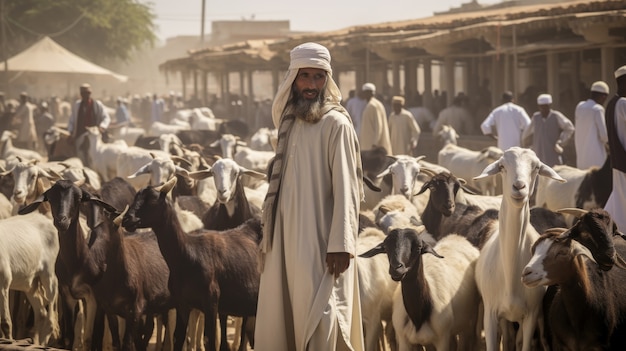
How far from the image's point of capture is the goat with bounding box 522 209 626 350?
514 cm

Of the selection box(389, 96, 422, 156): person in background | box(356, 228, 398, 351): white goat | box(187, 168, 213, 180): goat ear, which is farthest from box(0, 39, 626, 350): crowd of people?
box(389, 96, 422, 156): person in background

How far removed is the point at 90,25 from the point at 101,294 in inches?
1831

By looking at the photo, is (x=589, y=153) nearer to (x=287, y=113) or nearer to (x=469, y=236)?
(x=469, y=236)

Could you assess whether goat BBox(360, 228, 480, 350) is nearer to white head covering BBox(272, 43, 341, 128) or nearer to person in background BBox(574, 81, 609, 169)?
white head covering BBox(272, 43, 341, 128)

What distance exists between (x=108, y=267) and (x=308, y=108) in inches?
109

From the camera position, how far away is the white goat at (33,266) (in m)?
7.32

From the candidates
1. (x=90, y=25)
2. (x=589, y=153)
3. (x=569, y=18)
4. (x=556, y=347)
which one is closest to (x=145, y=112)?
(x=90, y=25)

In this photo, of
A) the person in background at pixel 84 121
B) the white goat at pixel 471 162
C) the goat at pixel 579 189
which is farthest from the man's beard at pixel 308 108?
the person in background at pixel 84 121

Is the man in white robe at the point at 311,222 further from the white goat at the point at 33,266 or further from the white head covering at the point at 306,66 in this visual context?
the white goat at the point at 33,266

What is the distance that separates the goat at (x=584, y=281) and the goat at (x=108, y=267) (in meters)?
2.84

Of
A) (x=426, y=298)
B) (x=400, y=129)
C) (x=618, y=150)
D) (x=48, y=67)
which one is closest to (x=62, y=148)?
(x=400, y=129)

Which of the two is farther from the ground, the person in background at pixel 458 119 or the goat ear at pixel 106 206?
the person in background at pixel 458 119

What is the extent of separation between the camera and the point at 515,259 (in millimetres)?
5695

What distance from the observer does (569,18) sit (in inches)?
532
